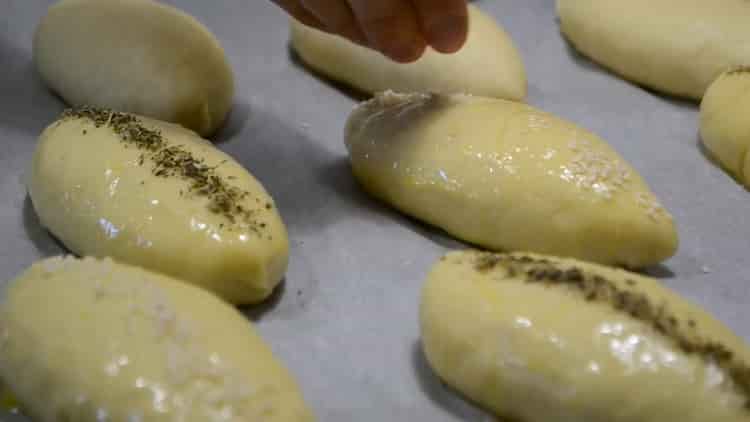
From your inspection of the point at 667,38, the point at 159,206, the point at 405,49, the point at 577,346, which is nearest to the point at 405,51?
the point at 405,49

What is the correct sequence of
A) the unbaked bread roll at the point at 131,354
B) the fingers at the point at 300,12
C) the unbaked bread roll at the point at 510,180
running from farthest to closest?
the fingers at the point at 300,12 → the unbaked bread roll at the point at 510,180 → the unbaked bread roll at the point at 131,354

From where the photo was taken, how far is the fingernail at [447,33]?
4.27 feet

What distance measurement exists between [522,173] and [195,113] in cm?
60

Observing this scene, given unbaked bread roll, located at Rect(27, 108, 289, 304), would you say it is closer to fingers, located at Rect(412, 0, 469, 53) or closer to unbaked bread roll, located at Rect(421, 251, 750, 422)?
unbaked bread roll, located at Rect(421, 251, 750, 422)

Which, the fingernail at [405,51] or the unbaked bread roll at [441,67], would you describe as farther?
the unbaked bread roll at [441,67]

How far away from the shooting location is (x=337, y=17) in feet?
4.36

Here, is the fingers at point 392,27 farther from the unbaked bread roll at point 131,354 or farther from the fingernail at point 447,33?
the unbaked bread roll at point 131,354

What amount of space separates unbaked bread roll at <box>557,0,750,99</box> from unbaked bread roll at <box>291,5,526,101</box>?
0.21 metres

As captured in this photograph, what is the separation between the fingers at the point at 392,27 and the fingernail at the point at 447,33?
2 cm

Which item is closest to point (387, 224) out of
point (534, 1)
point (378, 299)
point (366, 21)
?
point (378, 299)

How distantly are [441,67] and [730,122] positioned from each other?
0.53 metres

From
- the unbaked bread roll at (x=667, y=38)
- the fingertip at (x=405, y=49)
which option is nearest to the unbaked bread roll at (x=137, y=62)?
the fingertip at (x=405, y=49)

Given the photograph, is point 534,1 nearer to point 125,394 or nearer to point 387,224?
point 387,224

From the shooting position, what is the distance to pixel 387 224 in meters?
1.39
